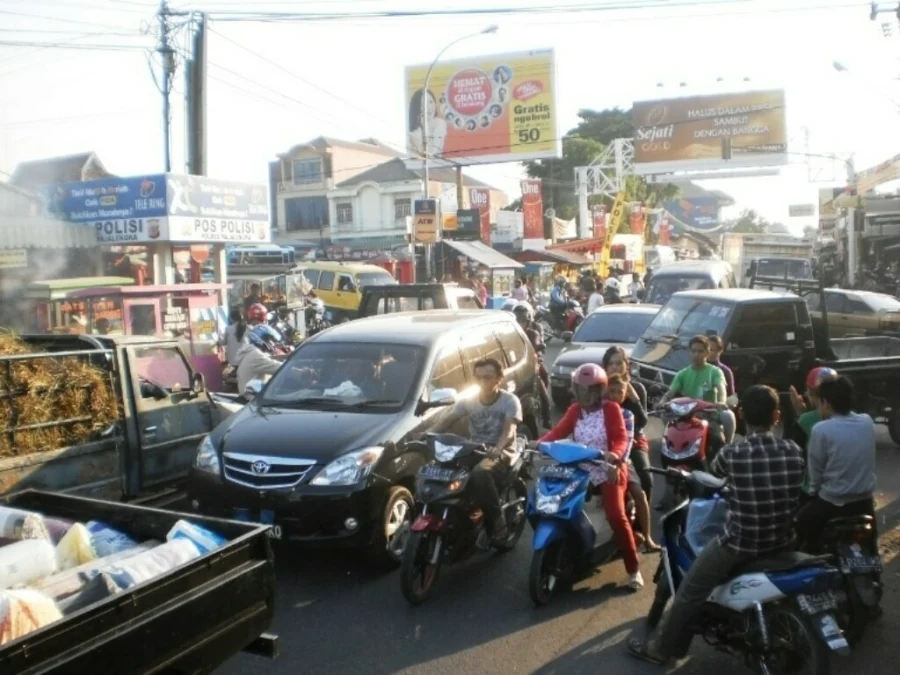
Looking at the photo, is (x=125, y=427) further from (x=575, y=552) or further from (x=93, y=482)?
(x=575, y=552)

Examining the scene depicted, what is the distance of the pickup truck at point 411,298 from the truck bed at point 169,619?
9.78 meters

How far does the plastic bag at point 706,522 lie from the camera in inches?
187

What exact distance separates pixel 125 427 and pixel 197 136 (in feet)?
35.2

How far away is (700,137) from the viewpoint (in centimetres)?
4666

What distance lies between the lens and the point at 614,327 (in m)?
13.7

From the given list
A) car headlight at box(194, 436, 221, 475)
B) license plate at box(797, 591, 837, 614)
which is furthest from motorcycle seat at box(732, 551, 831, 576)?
car headlight at box(194, 436, 221, 475)

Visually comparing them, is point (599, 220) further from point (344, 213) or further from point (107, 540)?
point (107, 540)

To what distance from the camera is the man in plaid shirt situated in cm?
426

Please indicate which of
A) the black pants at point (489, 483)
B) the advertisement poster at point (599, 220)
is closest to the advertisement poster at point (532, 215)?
the advertisement poster at point (599, 220)

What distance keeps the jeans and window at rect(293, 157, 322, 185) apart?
56553 mm

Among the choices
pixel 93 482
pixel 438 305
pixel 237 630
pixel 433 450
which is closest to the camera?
pixel 237 630

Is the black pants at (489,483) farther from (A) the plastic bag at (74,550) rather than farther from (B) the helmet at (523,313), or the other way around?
(B) the helmet at (523,313)

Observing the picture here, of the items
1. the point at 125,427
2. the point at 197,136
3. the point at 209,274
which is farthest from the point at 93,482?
the point at 209,274

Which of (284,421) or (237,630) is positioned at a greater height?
(284,421)
